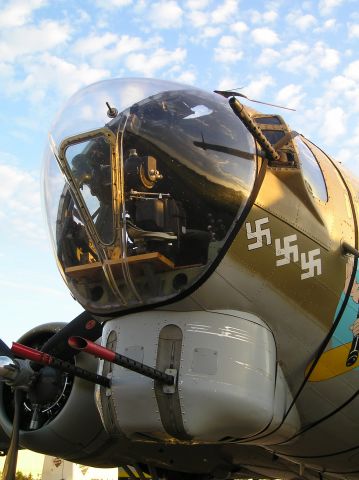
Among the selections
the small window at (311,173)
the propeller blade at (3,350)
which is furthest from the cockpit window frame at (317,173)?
the propeller blade at (3,350)

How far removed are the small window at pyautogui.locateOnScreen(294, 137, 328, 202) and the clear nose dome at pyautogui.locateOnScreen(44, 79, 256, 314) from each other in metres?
0.59

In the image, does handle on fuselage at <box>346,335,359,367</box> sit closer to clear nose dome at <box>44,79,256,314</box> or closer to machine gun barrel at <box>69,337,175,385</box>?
clear nose dome at <box>44,79,256,314</box>

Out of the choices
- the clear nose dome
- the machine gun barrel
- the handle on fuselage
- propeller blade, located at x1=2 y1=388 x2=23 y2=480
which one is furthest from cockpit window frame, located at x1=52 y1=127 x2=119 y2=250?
propeller blade, located at x1=2 y1=388 x2=23 y2=480

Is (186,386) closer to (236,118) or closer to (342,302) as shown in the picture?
(342,302)

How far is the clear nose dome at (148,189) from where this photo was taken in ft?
15.1

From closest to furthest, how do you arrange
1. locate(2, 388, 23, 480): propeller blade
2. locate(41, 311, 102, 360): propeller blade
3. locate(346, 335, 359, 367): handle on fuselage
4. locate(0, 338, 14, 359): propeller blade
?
1. locate(346, 335, 359, 367): handle on fuselage
2. locate(2, 388, 23, 480): propeller blade
3. locate(0, 338, 14, 359): propeller blade
4. locate(41, 311, 102, 360): propeller blade

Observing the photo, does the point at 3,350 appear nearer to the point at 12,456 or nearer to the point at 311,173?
the point at 12,456

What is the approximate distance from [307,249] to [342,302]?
0.60 meters

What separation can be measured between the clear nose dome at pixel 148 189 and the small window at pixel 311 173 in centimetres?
59

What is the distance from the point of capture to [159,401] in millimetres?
4383

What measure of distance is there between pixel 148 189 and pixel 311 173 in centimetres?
148

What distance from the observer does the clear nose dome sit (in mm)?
4602

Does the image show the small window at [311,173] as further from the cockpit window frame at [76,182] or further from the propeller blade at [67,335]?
the propeller blade at [67,335]

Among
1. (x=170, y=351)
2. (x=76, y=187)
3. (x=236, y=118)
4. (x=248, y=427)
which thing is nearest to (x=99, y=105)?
(x=76, y=187)
